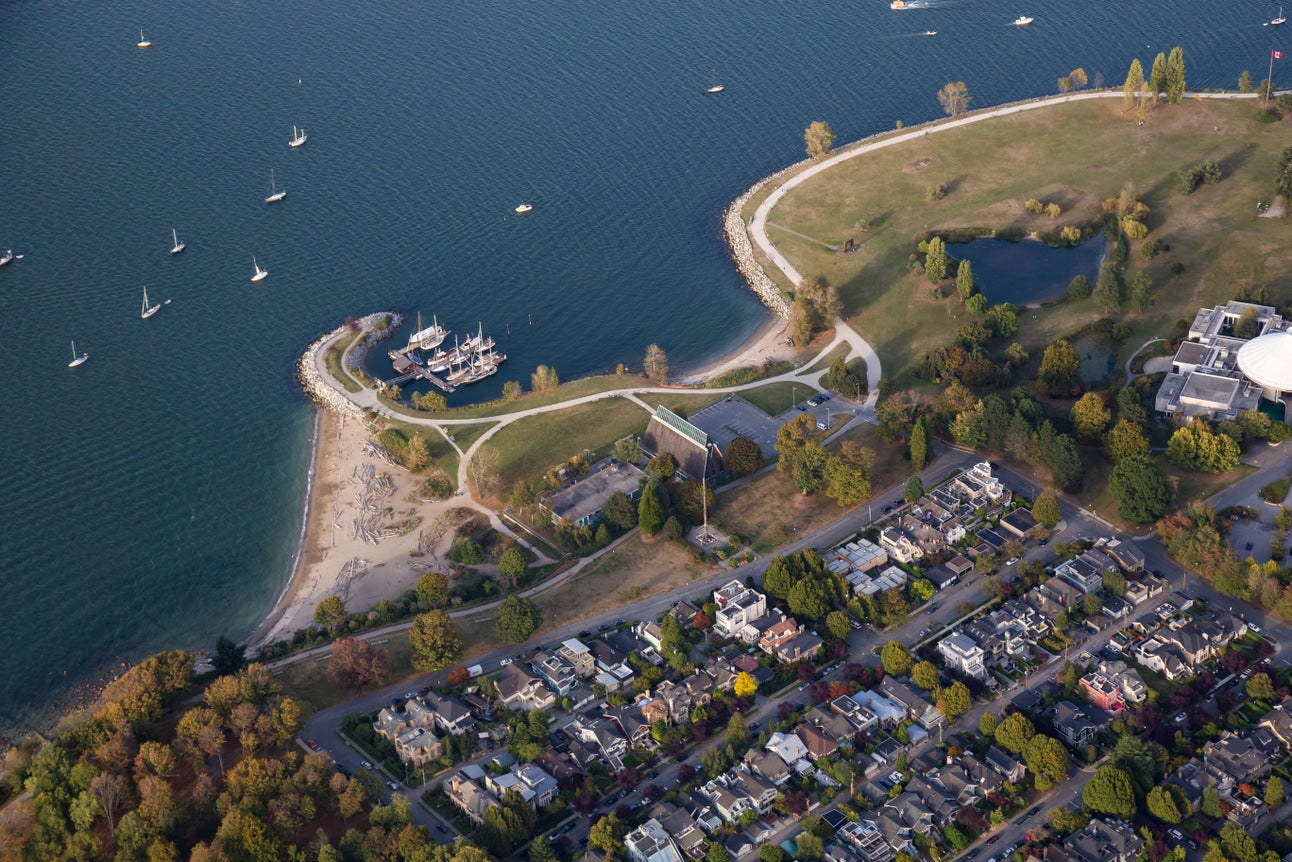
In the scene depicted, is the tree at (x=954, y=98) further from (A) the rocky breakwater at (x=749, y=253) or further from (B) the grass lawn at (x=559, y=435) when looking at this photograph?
(B) the grass lawn at (x=559, y=435)

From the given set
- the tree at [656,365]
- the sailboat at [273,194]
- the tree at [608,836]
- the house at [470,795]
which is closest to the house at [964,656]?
the tree at [608,836]

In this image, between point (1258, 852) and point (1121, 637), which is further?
point (1121, 637)

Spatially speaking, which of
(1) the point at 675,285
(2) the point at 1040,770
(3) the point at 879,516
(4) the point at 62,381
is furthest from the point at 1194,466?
(4) the point at 62,381

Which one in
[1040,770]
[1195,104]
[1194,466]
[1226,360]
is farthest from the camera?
[1195,104]

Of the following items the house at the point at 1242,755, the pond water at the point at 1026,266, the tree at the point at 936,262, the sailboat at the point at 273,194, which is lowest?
the house at the point at 1242,755

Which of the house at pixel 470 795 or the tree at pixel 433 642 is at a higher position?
the tree at pixel 433 642

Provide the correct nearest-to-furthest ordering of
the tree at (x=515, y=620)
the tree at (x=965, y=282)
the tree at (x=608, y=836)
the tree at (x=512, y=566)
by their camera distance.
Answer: the tree at (x=608, y=836)
the tree at (x=515, y=620)
the tree at (x=512, y=566)
the tree at (x=965, y=282)

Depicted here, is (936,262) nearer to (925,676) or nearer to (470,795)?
(925,676)

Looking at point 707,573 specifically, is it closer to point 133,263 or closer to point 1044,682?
point 1044,682
